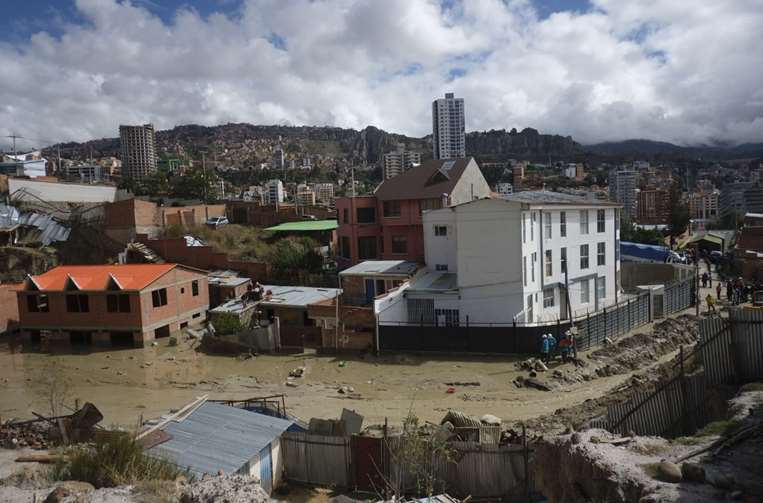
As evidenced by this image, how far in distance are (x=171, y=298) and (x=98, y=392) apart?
30.9 feet

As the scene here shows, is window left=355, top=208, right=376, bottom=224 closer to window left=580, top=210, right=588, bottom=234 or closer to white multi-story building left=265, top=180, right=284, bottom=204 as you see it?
window left=580, top=210, right=588, bottom=234

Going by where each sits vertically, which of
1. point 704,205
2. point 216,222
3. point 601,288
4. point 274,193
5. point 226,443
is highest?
point 274,193

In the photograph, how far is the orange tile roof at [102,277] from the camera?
106 ft

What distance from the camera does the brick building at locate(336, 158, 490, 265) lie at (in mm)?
39656

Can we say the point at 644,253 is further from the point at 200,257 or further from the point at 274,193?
the point at 274,193

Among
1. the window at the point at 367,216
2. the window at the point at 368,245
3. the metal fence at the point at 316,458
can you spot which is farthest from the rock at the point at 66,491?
the window at the point at 367,216

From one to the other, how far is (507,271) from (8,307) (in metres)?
30.5

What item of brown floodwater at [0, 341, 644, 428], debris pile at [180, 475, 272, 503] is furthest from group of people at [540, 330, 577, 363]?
debris pile at [180, 475, 272, 503]

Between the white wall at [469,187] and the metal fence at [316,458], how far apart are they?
26.2m

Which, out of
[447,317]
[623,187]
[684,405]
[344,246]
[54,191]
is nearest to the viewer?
[684,405]

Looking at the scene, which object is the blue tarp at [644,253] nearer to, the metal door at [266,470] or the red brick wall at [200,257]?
the red brick wall at [200,257]

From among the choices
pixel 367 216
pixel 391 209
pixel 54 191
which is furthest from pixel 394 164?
pixel 391 209

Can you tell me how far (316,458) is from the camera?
14.4 meters

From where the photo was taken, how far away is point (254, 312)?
32281 millimetres
